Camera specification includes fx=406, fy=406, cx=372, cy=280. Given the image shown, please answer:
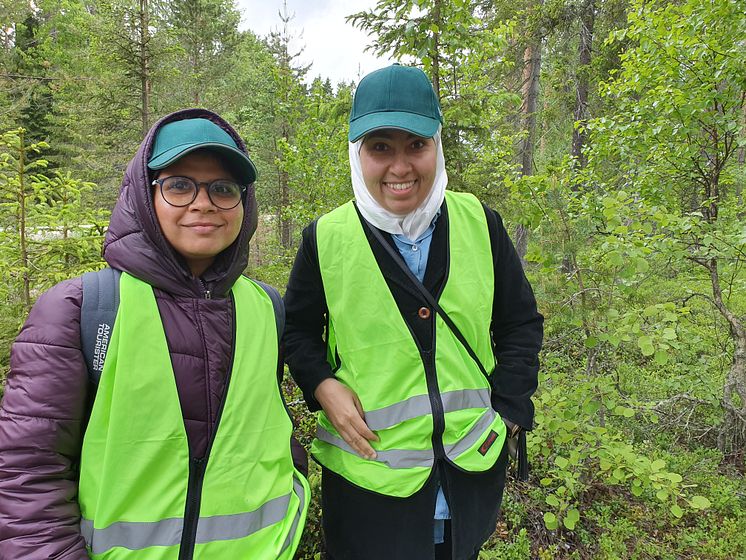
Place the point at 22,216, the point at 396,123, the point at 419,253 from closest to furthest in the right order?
the point at 396,123, the point at 419,253, the point at 22,216

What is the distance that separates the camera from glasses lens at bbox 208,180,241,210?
1420 millimetres

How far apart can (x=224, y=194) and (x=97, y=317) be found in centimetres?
56

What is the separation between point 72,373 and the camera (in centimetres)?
112

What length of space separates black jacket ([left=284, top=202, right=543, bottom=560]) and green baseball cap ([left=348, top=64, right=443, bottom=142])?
1.34 ft

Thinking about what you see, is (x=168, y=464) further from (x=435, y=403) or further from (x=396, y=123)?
(x=396, y=123)

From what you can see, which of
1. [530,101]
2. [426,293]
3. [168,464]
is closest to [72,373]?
[168,464]

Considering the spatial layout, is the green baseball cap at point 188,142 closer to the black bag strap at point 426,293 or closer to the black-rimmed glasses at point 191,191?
the black-rimmed glasses at point 191,191

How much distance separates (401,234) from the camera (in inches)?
69.7

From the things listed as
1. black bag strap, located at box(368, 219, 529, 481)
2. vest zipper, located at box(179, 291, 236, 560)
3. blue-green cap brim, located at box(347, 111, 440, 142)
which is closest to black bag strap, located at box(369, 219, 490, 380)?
black bag strap, located at box(368, 219, 529, 481)

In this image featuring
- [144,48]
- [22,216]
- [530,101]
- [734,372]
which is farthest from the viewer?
[530,101]

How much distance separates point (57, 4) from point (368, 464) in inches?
1429

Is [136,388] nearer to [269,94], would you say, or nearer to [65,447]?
[65,447]

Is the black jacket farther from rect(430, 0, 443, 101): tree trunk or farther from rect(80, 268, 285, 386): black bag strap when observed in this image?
rect(430, 0, 443, 101): tree trunk

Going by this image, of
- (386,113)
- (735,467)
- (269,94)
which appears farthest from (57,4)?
(735,467)
